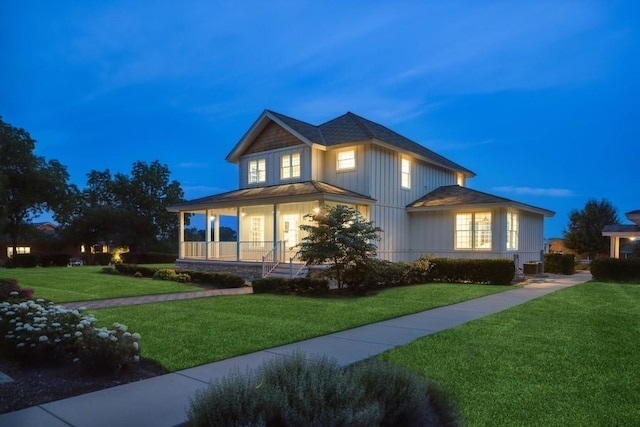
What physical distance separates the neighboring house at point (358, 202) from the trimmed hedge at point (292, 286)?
4190 mm

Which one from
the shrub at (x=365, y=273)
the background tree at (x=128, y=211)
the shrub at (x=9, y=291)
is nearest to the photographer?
the shrub at (x=9, y=291)

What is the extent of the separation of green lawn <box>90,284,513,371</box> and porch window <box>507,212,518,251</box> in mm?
7462

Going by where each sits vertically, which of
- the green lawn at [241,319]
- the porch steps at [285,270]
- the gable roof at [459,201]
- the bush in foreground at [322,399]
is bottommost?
the green lawn at [241,319]

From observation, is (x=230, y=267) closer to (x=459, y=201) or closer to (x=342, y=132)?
(x=342, y=132)

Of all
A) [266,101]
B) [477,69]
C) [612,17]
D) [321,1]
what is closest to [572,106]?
[477,69]

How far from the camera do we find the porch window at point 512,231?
20.1 metres

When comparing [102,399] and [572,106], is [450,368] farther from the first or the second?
[572,106]

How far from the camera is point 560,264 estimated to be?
2441 cm

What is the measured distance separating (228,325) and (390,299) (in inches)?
224

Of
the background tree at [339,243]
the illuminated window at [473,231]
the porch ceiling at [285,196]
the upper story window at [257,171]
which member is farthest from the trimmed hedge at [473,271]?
the upper story window at [257,171]

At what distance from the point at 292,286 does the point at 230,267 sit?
6.67 meters

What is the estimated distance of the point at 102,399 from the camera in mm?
4258

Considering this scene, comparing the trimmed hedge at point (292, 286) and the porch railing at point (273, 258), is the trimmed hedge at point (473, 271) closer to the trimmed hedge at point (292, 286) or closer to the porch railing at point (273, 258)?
the porch railing at point (273, 258)

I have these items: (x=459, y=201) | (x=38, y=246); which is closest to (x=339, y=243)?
(x=459, y=201)
